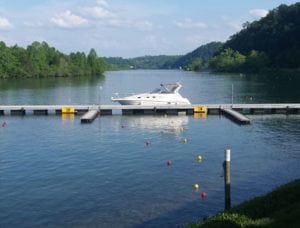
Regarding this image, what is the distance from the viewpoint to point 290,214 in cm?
1548

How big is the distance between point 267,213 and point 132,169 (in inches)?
603

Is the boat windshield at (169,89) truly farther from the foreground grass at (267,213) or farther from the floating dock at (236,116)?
the foreground grass at (267,213)

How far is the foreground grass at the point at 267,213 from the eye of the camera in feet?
50.1

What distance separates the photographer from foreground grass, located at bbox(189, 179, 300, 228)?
15.3 m

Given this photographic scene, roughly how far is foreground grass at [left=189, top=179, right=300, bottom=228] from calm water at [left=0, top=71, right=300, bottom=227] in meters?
4.39

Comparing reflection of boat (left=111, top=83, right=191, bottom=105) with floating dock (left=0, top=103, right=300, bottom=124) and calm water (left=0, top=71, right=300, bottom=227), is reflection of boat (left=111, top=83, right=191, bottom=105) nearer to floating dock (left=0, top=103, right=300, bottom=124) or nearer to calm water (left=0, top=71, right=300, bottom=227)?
floating dock (left=0, top=103, right=300, bottom=124)

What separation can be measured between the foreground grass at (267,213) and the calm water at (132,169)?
4.39 m

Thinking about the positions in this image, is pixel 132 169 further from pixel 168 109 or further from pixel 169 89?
pixel 169 89

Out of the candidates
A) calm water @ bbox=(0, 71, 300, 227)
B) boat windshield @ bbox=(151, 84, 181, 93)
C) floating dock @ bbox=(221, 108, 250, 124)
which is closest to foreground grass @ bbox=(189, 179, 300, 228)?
calm water @ bbox=(0, 71, 300, 227)

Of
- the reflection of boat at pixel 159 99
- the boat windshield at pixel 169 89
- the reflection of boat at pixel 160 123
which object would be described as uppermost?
the boat windshield at pixel 169 89

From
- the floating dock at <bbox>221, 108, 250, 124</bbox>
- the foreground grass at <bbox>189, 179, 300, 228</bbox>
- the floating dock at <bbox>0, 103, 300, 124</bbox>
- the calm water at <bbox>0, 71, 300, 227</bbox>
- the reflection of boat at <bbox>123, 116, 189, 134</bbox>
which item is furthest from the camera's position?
the floating dock at <bbox>0, 103, 300, 124</bbox>

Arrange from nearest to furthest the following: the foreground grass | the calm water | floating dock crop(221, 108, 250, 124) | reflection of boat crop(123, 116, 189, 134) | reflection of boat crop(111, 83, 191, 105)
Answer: the foreground grass < the calm water < reflection of boat crop(123, 116, 189, 134) < floating dock crop(221, 108, 250, 124) < reflection of boat crop(111, 83, 191, 105)

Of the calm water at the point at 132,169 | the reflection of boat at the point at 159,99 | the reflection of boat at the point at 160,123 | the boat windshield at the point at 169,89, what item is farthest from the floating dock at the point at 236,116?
the boat windshield at the point at 169,89

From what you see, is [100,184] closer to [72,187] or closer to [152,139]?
[72,187]
